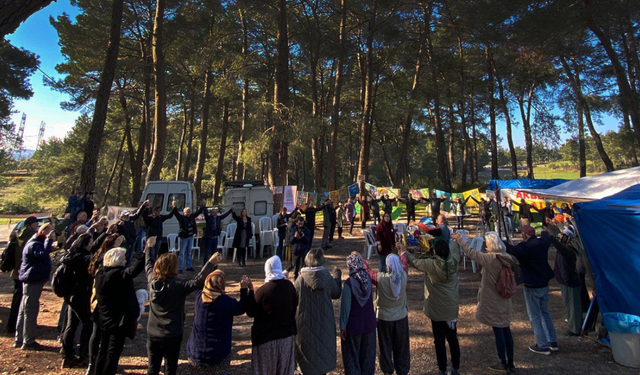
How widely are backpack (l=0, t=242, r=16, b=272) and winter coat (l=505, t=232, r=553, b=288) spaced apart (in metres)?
6.34

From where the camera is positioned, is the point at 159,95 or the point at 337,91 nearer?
the point at 159,95

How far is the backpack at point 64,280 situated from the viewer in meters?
3.24

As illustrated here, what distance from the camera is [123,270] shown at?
2.87m

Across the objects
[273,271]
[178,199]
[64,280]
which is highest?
[178,199]

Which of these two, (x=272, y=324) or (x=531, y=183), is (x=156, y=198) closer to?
(x=272, y=324)

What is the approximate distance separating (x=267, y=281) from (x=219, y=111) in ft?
73.7

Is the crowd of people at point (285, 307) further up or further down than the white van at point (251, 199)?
further down

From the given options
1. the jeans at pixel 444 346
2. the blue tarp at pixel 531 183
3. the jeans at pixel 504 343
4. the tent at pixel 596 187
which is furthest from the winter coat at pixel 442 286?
the blue tarp at pixel 531 183

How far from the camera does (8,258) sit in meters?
4.39

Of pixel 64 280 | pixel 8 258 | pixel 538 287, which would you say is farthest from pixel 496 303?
pixel 8 258

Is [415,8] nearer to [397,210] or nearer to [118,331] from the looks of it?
[397,210]

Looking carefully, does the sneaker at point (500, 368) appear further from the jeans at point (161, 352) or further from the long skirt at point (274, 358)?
the jeans at point (161, 352)

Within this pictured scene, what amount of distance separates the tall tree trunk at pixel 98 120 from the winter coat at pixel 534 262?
10.1 meters

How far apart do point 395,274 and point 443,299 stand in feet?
2.10
